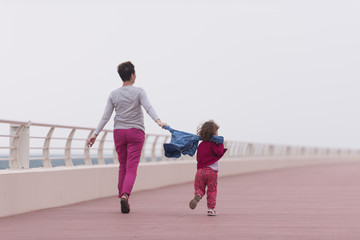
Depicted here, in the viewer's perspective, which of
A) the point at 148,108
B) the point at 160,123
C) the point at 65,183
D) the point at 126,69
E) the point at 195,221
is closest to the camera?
the point at 195,221

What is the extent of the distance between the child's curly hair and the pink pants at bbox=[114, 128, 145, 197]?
0.83m

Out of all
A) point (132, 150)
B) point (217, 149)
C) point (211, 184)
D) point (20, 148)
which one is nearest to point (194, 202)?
point (211, 184)

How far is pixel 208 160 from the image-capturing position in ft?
35.2

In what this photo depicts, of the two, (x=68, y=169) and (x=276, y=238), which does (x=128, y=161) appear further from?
(x=276, y=238)

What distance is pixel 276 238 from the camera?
25.2 feet

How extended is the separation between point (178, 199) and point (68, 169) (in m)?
2.24

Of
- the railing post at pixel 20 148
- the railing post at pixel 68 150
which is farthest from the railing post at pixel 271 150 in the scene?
the railing post at pixel 20 148

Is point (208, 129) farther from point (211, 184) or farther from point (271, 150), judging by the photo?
point (271, 150)

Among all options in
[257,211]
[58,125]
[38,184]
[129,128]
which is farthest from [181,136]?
[58,125]

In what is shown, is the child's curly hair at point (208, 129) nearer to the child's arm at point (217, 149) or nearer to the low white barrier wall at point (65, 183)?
the child's arm at point (217, 149)

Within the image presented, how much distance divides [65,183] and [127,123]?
266 centimetres

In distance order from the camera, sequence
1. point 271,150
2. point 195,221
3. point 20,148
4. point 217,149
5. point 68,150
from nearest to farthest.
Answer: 1. point 195,221
2. point 217,149
3. point 20,148
4. point 68,150
5. point 271,150

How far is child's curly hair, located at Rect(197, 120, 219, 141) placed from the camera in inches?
416

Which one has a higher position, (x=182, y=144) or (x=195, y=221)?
(x=182, y=144)
